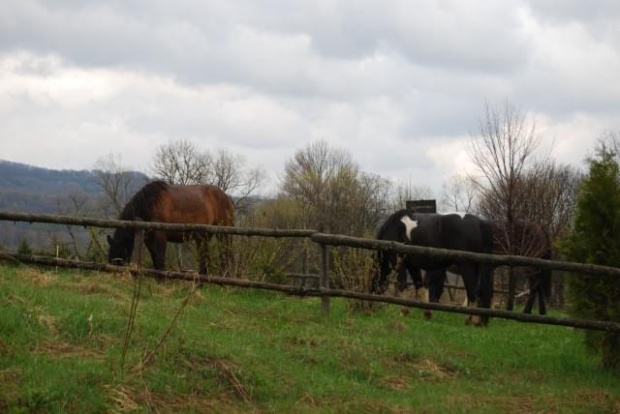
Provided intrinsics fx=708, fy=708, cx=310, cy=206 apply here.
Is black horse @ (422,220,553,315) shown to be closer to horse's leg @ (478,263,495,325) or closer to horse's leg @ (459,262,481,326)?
horse's leg @ (478,263,495,325)

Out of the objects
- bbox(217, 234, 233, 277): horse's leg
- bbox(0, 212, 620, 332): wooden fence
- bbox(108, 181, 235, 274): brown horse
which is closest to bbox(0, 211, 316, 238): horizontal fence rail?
bbox(0, 212, 620, 332): wooden fence

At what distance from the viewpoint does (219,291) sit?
11.6 meters

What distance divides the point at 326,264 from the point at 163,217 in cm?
491

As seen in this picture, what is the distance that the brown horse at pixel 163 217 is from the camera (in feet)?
42.0

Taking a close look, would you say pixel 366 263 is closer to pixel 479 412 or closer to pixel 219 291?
pixel 219 291

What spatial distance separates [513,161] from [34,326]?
402 inches

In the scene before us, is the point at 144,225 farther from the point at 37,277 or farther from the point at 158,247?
the point at 158,247

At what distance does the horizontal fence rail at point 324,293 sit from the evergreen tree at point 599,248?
36 cm

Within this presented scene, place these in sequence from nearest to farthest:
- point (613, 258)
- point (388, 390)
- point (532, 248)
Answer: point (388, 390) < point (613, 258) < point (532, 248)

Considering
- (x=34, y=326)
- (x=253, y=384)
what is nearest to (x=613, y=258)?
(x=253, y=384)

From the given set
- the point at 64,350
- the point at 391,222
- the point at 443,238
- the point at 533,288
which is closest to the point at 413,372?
the point at 64,350

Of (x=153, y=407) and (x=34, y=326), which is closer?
(x=153, y=407)

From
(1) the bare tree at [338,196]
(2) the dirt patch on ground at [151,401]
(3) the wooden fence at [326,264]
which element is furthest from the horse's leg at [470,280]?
(1) the bare tree at [338,196]

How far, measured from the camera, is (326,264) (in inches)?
376
